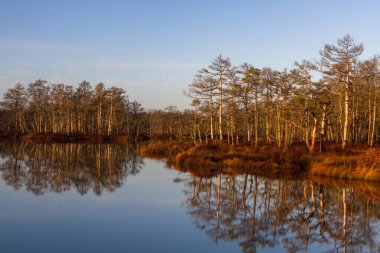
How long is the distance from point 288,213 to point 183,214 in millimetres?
4238

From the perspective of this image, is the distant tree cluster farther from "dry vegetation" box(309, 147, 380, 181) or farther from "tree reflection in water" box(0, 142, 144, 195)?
"dry vegetation" box(309, 147, 380, 181)

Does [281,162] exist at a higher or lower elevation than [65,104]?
lower

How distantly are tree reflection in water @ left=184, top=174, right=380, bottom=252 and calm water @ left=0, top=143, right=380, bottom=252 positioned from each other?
0.03m

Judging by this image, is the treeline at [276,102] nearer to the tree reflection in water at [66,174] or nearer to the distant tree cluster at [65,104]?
the distant tree cluster at [65,104]

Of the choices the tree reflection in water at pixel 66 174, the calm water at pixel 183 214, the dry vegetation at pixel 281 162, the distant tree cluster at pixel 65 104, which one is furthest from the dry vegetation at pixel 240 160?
the distant tree cluster at pixel 65 104

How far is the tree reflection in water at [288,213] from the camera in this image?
35.3 ft

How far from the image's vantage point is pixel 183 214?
558 inches

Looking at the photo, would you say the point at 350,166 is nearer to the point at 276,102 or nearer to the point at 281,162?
the point at 281,162

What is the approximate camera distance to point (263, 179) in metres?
22.5

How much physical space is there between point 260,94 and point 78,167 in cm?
2390

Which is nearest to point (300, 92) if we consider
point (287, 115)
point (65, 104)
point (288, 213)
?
point (287, 115)

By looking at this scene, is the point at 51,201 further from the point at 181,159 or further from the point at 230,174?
the point at 181,159

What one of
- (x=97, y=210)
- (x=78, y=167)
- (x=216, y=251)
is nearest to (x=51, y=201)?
(x=97, y=210)

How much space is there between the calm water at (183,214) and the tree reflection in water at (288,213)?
0.11ft
